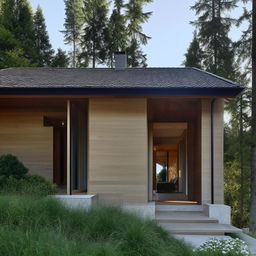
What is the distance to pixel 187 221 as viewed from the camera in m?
8.47

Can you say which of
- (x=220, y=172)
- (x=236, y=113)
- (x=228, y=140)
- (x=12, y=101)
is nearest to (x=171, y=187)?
(x=228, y=140)

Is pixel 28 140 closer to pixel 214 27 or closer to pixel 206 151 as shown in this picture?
pixel 206 151

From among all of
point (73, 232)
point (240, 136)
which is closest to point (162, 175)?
point (240, 136)

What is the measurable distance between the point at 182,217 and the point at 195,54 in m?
14.8

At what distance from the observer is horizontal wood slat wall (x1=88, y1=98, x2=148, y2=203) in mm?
9305

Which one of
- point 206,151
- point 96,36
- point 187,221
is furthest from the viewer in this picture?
point 96,36

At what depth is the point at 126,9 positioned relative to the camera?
951 inches

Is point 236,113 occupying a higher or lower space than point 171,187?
higher

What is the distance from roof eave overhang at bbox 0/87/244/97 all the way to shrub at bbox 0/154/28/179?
5.42ft

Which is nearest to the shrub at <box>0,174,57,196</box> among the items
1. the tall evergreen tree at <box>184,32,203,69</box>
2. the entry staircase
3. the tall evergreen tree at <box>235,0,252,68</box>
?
the entry staircase

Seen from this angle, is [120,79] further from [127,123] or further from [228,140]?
[228,140]

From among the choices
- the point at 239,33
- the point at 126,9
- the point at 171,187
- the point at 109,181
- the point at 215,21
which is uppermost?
the point at 126,9

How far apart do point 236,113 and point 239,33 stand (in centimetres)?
482

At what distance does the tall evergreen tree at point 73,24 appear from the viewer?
26.7 metres
